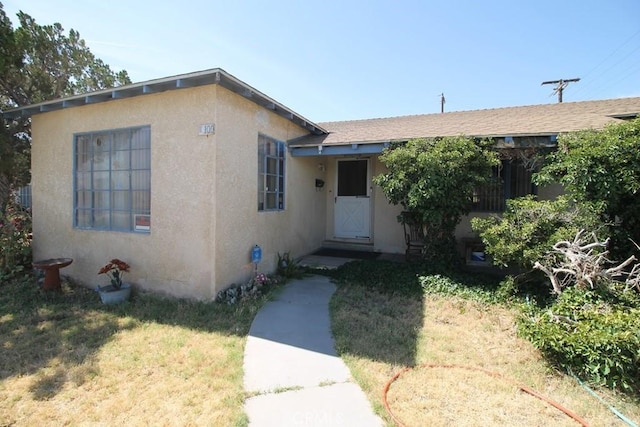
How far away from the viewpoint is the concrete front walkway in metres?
2.67

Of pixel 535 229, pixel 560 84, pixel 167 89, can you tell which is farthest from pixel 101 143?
pixel 560 84

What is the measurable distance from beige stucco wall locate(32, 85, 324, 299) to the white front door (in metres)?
3.17

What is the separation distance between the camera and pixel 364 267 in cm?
709

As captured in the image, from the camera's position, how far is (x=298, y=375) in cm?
330

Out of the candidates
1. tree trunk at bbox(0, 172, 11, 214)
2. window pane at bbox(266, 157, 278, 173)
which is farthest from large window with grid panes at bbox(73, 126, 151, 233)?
tree trunk at bbox(0, 172, 11, 214)

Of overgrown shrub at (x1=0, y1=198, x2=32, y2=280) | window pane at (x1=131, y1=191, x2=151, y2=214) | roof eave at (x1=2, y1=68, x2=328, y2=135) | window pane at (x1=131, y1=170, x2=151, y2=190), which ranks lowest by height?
overgrown shrub at (x1=0, y1=198, x2=32, y2=280)

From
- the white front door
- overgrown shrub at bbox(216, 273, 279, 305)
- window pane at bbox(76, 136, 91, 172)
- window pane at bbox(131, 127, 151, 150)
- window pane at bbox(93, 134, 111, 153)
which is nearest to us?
overgrown shrub at bbox(216, 273, 279, 305)

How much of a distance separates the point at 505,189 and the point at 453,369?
5.83 metres

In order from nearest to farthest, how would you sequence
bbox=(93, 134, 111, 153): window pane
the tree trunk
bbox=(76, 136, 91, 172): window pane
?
bbox=(93, 134, 111, 153): window pane
bbox=(76, 136, 91, 172): window pane
the tree trunk

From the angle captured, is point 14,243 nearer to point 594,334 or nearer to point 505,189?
point 594,334

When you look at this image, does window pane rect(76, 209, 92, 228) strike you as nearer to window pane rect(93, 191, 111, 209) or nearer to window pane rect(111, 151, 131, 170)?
window pane rect(93, 191, 111, 209)

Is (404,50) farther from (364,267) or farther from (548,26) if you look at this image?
(364,267)

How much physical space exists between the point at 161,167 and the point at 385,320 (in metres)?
4.46

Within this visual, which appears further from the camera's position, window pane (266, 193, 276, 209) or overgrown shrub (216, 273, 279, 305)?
window pane (266, 193, 276, 209)
